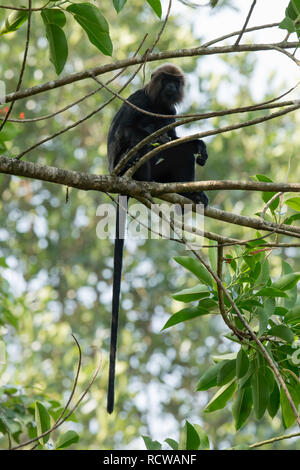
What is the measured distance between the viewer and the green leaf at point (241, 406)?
2.18 m

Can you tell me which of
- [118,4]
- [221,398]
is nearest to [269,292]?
[221,398]

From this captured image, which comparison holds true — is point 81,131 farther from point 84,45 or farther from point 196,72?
point 196,72

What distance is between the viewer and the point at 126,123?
11.1 feet

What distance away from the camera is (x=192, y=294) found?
2145mm

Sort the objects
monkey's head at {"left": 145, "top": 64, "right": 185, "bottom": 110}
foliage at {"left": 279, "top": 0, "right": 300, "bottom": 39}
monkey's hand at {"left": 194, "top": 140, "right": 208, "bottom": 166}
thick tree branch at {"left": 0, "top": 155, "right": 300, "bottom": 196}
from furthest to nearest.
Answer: monkey's head at {"left": 145, "top": 64, "right": 185, "bottom": 110}, monkey's hand at {"left": 194, "top": 140, "right": 208, "bottom": 166}, thick tree branch at {"left": 0, "top": 155, "right": 300, "bottom": 196}, foliage at {"left": 279, "top": 0, "right": 300, "bottom": 39}

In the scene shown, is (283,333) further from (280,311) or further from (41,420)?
(41,420)

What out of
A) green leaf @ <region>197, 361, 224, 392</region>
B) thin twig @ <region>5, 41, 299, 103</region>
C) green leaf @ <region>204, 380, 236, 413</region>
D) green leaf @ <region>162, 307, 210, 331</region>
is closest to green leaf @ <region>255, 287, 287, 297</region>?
green leaf @ <region>162, 307, 210, 331</region>

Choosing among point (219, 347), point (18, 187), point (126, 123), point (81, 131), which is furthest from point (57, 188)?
point (126, 123)

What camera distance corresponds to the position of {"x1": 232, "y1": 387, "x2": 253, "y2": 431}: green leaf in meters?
2.18

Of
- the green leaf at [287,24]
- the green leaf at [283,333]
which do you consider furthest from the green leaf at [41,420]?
the green leaf at [287,24]

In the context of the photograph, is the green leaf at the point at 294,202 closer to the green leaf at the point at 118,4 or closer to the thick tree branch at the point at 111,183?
the thick tree branch at the point at 111,183

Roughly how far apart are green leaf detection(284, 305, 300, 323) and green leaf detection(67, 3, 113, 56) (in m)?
1.10

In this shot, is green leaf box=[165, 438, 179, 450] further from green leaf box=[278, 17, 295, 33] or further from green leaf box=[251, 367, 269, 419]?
green leaf box=[278, 17, 295, 33]
